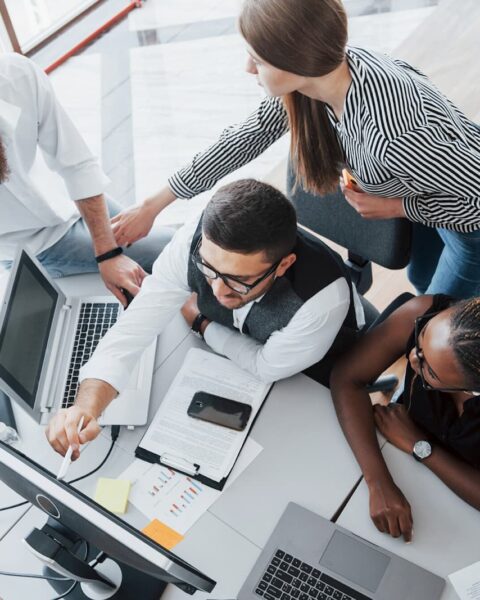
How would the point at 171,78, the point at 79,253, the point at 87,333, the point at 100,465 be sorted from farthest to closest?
the point at 171,78 → the point at 79,253 → the point at 87,333 → the point at 100,465

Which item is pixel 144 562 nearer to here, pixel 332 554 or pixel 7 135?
pixel 332 554

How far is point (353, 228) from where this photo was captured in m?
1.81

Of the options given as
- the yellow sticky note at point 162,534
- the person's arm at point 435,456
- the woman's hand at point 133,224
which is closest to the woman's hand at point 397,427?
the person's arm at point 435,456

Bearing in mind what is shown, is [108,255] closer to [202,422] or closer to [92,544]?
[202,422]

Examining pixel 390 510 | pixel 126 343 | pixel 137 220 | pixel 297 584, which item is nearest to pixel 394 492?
pixel 390 510

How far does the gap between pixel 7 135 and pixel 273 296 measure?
2.96ft

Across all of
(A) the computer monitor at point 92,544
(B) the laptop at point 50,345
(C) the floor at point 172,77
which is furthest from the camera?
(C) the floor at point 172,77

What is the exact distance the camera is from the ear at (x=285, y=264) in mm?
1479

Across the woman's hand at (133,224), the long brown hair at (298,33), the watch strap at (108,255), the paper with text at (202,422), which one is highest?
the long brown hair at (298,33)

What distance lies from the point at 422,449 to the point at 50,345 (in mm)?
988

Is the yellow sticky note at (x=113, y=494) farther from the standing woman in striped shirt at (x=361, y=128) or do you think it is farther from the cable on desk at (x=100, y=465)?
the standing woman in striped shirt at (x=361, y=128)

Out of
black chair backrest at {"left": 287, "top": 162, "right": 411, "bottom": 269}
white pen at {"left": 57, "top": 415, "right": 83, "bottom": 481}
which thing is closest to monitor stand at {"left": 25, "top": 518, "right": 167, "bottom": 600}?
white pen at {"left": 57, "top": 415, "right": 83, "bottom": 481}

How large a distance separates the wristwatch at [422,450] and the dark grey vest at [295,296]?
A: 0.29 m

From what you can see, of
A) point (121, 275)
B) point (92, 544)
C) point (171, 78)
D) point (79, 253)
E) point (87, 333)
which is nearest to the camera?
point (92, 544)
